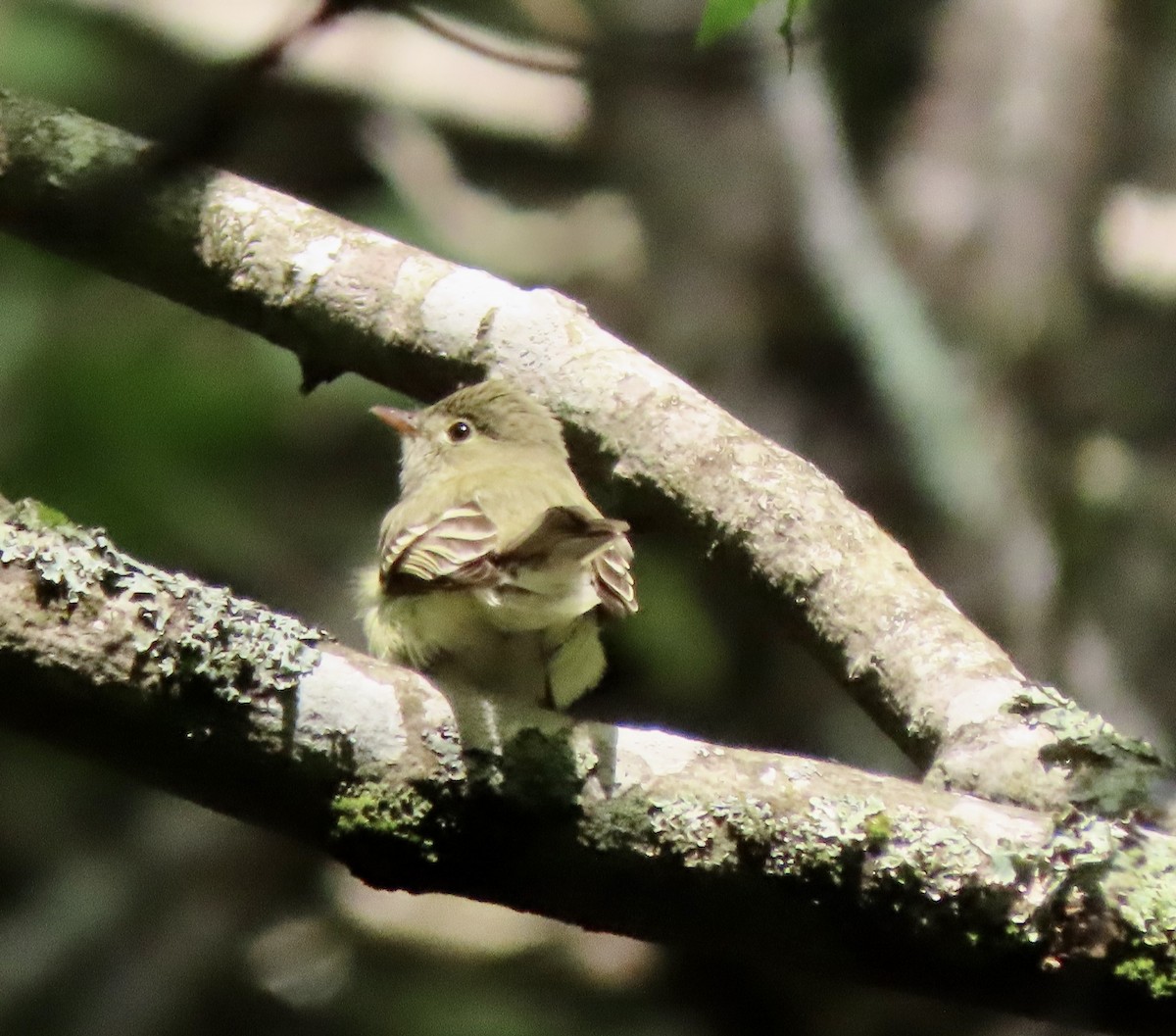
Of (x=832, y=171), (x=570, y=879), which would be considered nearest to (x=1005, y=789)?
(x=570, y=879)

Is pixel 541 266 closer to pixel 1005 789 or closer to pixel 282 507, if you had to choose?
pixel 282 507

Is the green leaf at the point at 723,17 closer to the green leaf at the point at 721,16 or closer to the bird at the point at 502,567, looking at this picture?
the green leaf at the point at 721,16

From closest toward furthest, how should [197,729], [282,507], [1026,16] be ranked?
A: [197,729] < [282,507] < [1026,16]

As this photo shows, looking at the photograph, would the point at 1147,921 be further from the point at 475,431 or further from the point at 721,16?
the point at 475,431

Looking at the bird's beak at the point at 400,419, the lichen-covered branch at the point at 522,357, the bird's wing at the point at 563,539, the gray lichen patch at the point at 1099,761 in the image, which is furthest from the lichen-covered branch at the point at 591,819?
the bird's beak at the point at 400,419

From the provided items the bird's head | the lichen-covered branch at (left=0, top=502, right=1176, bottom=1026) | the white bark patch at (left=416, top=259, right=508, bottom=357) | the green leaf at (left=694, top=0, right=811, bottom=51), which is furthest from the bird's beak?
the green leaf at (left=694, top=0, right=811, bottom=51)

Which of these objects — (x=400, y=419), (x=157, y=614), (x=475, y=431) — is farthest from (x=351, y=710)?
(x=400, y=419)

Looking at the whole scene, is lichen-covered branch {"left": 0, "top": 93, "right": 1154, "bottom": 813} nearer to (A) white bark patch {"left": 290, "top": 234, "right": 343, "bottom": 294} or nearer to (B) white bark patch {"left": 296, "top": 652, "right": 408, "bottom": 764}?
(A) white bark patch {"left": 290, "top": 234, "right": 343, "bottom": 294}

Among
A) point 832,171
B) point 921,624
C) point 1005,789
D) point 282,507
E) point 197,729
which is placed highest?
point 832,171
